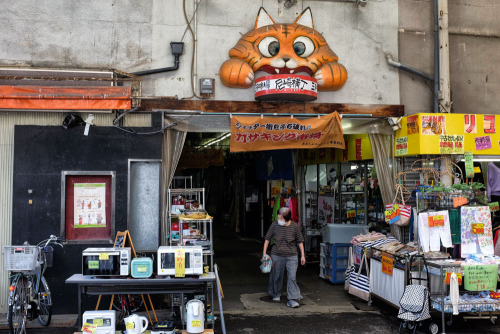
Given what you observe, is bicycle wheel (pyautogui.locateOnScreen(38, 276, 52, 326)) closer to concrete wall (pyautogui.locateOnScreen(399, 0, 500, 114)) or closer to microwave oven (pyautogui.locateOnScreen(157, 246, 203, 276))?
microwave oven (pyautogui.locateOnScreen(157, 246, 203, 276))

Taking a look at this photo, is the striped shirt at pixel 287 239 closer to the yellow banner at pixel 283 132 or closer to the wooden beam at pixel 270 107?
the yellow banner at pixel 283 132

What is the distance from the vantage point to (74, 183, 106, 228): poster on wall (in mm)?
8539

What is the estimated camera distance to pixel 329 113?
9430mm

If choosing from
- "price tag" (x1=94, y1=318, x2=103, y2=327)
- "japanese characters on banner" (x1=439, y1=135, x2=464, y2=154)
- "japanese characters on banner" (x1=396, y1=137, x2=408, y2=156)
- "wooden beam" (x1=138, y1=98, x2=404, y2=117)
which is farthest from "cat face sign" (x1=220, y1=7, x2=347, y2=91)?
"price tag" (x1=94, y1=318, x2=103, y2=327)

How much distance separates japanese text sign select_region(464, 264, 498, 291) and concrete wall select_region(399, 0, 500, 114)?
3.44 meters

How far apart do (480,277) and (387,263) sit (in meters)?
1.52

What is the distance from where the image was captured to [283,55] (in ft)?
30.2

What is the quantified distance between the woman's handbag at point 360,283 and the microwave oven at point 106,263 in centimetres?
465

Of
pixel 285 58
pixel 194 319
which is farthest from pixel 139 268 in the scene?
pixel 285 58

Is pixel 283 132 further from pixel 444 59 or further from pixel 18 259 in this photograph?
pixel 18 259

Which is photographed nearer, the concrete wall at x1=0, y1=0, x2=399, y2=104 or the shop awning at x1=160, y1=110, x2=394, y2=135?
the concrete wall at x1=0, y1=0, x2=399, y2=104

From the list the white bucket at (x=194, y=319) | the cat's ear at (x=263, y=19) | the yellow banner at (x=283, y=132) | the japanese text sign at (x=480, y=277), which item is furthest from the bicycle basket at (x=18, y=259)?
the japanese text sign at (x=480, y=277)

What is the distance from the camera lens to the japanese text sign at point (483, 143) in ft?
30.0

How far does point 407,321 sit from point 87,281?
4.85m
